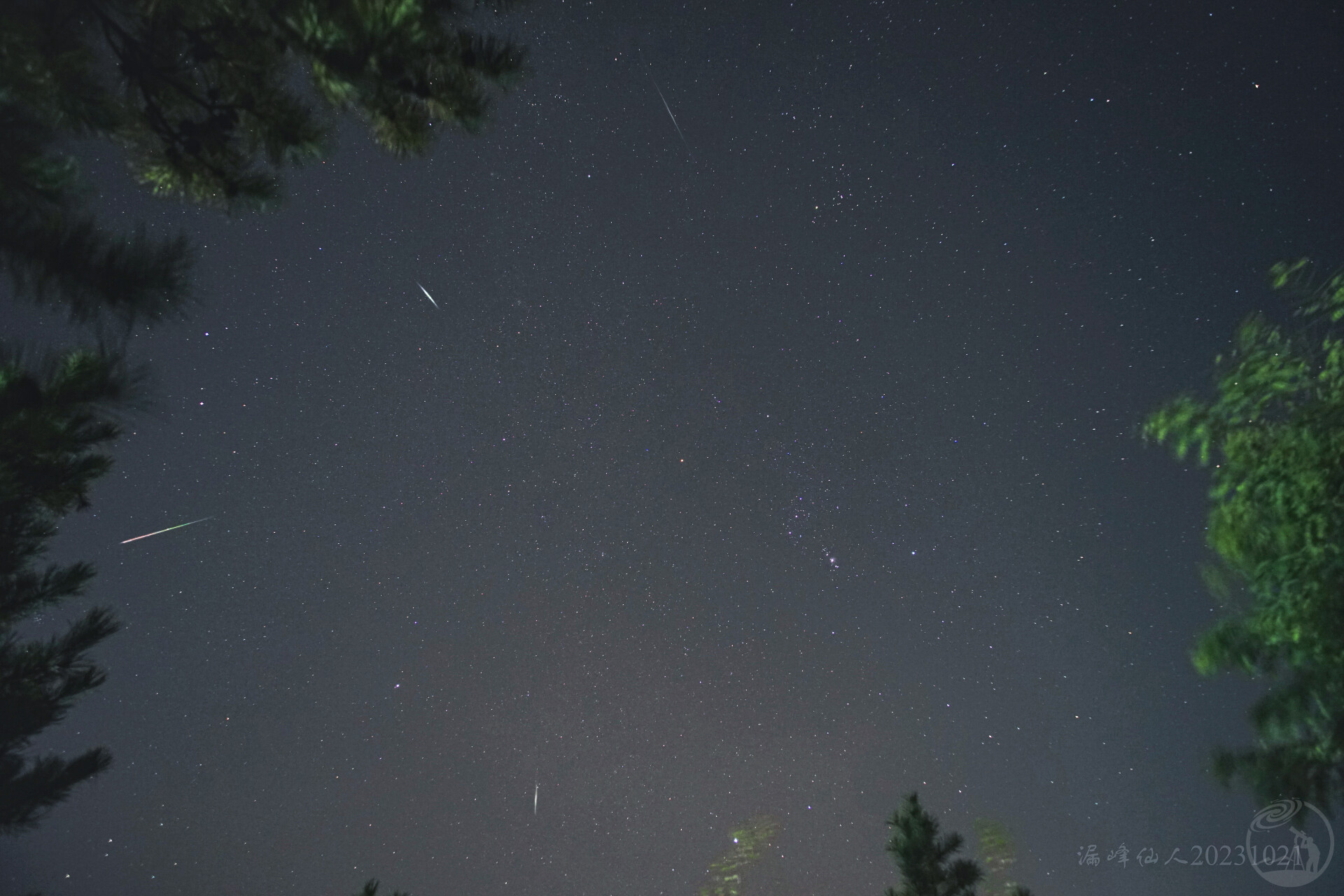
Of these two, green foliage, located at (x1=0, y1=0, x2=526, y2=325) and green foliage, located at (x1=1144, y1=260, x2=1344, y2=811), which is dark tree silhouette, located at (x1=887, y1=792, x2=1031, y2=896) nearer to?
green foliage, located at (x1=1144, y1=260, x2=1344, y2=811)

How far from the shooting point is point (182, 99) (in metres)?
2.27

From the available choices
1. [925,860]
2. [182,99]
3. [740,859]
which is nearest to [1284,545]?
[925,860]

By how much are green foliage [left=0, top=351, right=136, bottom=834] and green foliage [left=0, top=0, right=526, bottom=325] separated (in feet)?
0.84

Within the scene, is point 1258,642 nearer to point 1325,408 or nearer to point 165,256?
point 1325,408

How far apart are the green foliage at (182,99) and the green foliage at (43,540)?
0.84 feet

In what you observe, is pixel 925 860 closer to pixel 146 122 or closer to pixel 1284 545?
pixel 1284 545

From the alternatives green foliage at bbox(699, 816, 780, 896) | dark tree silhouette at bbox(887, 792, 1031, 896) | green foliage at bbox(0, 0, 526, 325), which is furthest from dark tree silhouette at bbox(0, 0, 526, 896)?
green foliage at bbox(699, 816, 780, 896)

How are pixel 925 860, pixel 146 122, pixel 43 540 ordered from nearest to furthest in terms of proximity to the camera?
pixel 146 122, pixel 43 540, pixel 925 860

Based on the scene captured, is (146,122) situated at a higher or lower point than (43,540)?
higher

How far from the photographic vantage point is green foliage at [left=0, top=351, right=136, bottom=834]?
213cm

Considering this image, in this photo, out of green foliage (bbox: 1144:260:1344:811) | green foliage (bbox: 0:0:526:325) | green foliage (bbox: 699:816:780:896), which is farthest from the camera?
green foliage (bbox: 699:816:780:896)

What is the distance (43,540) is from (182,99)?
223cm

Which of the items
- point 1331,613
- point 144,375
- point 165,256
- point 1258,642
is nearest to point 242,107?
point 165,256

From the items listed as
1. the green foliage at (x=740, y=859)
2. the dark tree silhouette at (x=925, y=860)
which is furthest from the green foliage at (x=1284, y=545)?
the green foliage at (x=740, y=859)
